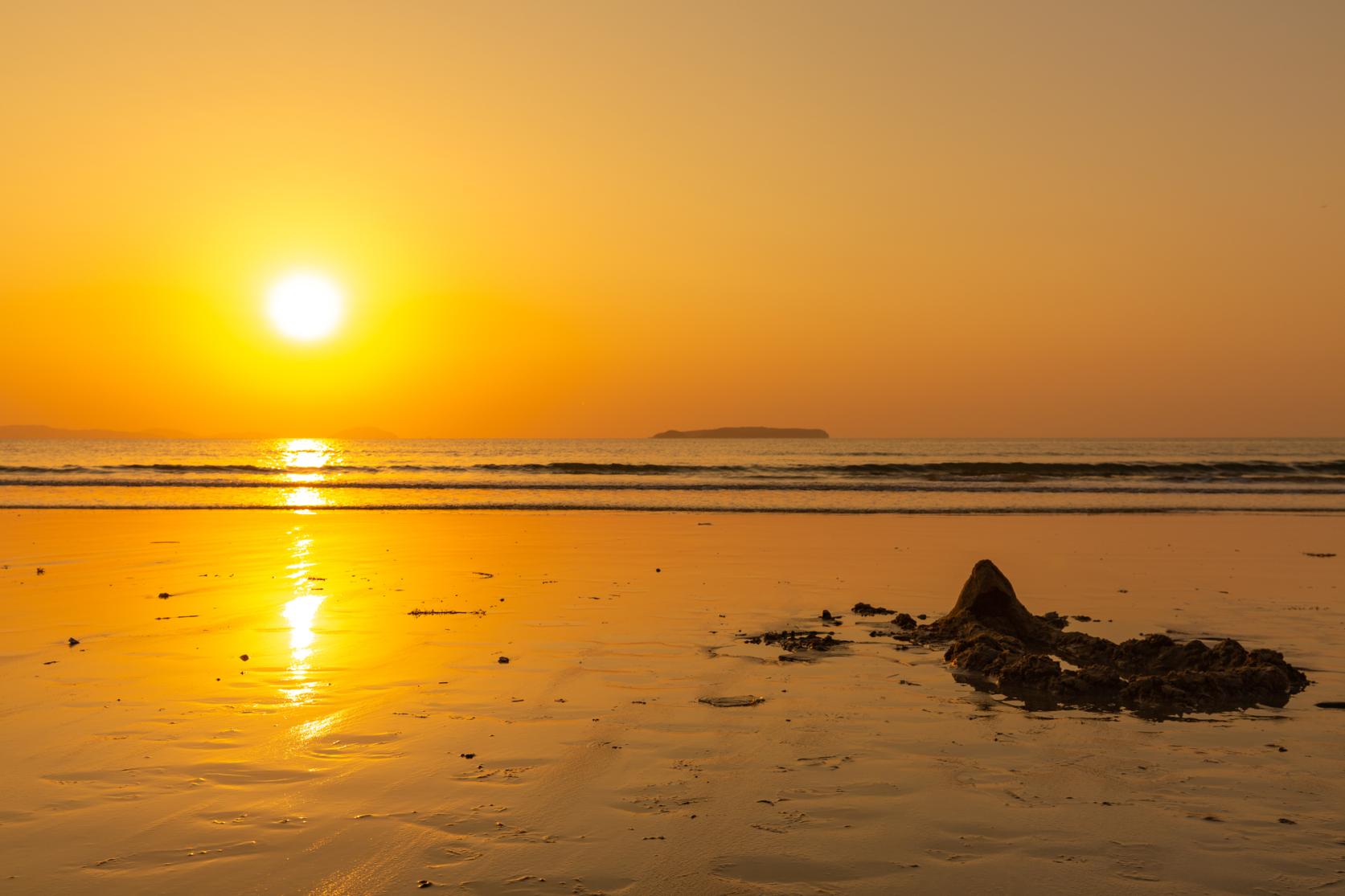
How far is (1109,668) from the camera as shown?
27.7 ft

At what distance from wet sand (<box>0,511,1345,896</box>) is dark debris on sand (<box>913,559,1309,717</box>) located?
0.94 feet

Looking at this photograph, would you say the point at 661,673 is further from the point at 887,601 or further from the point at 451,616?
the point at 887,601

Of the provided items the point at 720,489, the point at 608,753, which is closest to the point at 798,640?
the point at 608,753

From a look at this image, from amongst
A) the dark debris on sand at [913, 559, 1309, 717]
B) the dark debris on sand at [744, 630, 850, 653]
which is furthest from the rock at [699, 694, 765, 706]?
the dark debris on sand at [913, 559, 1309, 717]

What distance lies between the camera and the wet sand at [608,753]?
4.49 meters

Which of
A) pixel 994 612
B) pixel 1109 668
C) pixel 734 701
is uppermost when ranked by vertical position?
pixel 994 612

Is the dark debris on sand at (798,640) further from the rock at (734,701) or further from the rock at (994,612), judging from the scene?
the rock at (734,701)

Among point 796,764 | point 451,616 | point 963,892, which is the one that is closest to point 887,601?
point 451,616

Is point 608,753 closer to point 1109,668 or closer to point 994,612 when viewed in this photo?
point 1109,668

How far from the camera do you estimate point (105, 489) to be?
3944 centimetres

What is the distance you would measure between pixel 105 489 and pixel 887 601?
38.2 metres

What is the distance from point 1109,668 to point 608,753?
4960 mm

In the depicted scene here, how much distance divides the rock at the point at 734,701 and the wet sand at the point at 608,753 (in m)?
0.13

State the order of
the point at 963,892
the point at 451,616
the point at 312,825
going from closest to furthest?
1. the point at 963,892
2. the point at 312,825
3. the point at 451,616
